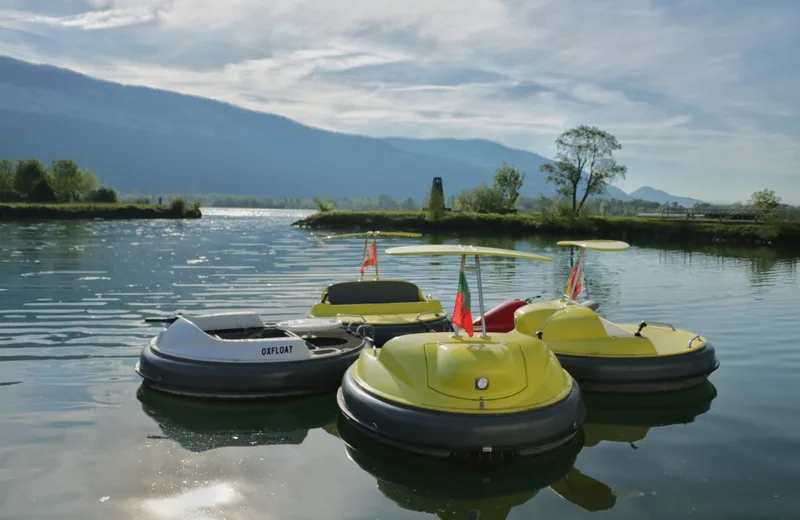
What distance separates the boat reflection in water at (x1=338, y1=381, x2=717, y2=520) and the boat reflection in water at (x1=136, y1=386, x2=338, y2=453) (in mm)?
600

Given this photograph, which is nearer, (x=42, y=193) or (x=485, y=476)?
(x=485, y=476)

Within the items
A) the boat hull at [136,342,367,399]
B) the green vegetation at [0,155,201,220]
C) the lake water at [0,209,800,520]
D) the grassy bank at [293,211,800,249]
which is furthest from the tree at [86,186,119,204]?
the boat hull at [136,342,367,399]

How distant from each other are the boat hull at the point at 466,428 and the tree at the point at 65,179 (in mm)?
Result: 115834

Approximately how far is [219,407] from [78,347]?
552 cm

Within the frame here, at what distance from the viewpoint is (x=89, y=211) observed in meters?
93.5

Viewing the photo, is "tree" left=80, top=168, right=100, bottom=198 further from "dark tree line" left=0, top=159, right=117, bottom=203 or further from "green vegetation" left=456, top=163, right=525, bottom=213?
"green vegetation" left=456, top=163, right=525, bottom=213

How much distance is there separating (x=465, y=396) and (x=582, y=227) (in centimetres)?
6125

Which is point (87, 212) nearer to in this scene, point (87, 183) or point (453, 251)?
point (87, 183)

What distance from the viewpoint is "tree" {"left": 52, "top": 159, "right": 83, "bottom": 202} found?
108 metres

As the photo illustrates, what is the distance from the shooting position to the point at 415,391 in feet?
26.1

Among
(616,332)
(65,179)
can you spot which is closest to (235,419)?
(616,332)

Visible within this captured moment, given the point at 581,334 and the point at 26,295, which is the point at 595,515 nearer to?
the point at 581,334

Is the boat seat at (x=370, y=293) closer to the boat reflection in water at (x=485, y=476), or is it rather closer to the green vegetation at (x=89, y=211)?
the boat reflection in water at (x=485, y=476)

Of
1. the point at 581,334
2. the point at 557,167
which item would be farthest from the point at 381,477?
the point at 557,167
